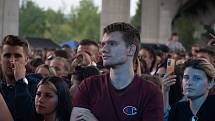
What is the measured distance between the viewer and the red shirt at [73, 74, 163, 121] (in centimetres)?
547

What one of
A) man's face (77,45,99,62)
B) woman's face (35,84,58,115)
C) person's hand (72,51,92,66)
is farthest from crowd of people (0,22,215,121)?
man's face (77,45,99,62)

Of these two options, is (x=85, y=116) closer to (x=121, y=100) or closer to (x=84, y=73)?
(x=121, y=100)

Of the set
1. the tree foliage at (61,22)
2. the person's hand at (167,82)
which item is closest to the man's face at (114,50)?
the person's hand at (167,82)

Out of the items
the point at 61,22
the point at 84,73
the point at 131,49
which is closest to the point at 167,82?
the point at 84,73

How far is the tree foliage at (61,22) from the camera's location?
111 m

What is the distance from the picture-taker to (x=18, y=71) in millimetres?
6867

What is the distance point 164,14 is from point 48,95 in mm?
43380

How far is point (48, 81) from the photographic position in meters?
6.91

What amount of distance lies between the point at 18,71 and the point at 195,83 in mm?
1830

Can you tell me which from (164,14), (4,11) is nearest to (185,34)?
(164,14)

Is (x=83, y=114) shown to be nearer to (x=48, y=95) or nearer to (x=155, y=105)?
(x=155, y=105)

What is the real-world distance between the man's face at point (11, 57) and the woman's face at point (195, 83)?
5.70 ft

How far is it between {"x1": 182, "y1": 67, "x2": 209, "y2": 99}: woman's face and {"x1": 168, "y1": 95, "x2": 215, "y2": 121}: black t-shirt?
0.37ft

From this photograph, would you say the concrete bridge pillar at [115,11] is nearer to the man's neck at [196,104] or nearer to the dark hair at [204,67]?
the dark hair at [204,67]
